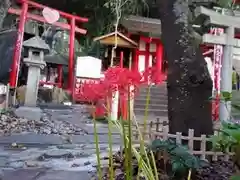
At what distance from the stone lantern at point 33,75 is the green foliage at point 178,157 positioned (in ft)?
22.7

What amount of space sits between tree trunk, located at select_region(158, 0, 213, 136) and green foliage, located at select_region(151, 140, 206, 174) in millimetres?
613

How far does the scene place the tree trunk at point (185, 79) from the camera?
3523mm

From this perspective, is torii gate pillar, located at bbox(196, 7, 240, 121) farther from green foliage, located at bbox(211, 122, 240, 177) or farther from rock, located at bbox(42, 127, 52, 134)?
green foliage, located at bbox(211, 122, 240, 177)

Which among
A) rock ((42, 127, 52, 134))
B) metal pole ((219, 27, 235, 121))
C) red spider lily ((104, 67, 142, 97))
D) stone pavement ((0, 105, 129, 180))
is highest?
metal pole ((219, 27, 235, 121))

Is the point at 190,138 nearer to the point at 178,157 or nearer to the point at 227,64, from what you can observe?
the point at 178,157

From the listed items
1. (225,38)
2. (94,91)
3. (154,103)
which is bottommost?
(154,103)

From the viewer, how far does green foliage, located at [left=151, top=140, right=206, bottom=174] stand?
2791 mm

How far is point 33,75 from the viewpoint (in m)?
10.9

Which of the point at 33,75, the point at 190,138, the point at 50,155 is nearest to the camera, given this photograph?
the point at 190,138

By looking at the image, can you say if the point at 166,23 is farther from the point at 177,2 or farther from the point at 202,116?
the point at 202,116

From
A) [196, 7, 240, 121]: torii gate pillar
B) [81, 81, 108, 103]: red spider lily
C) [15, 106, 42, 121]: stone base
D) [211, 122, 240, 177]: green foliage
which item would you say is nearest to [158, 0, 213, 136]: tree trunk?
[211, 122, 240, 177]: green foliage

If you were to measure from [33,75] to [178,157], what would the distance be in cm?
877

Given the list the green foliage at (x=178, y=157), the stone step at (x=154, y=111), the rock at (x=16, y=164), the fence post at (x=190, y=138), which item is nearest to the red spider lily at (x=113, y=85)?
the green foliage at (x=178, y=157)

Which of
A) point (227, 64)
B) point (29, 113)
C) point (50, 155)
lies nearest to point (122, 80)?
point (50, 155)
